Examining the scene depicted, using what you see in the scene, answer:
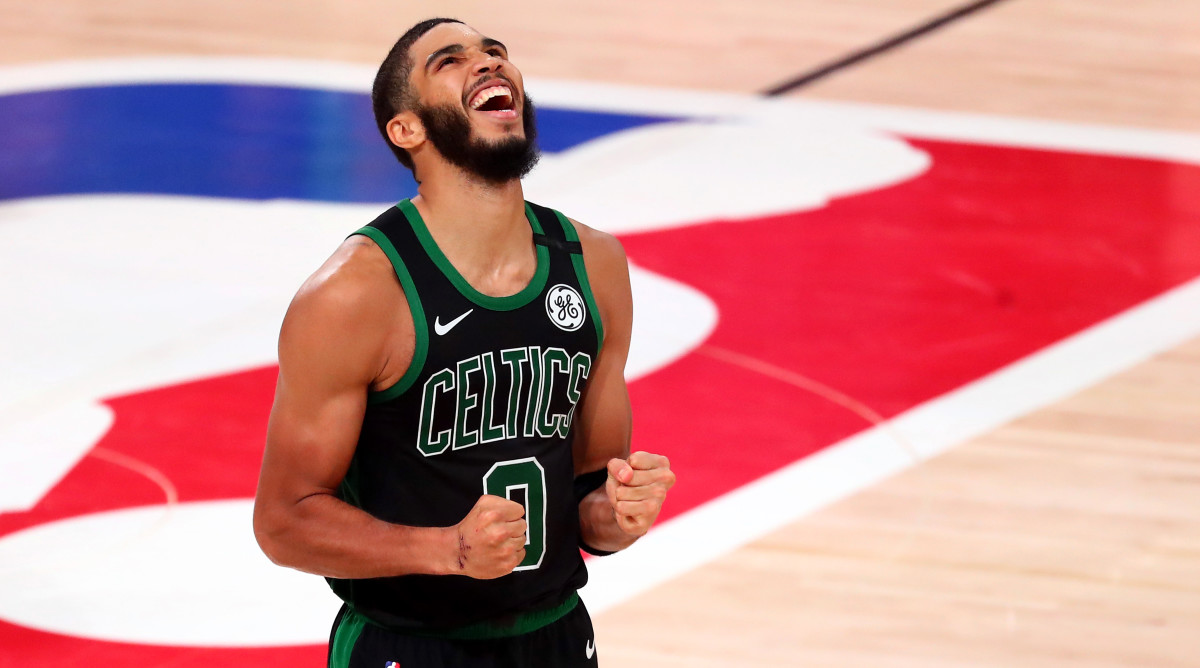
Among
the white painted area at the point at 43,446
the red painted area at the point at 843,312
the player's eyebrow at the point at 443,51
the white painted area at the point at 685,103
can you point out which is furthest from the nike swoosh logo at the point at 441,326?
the white painted area at the point at 685,103

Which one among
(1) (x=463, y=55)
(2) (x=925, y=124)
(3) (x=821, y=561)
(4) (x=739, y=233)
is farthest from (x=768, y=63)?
(1) (x=463, y=55)

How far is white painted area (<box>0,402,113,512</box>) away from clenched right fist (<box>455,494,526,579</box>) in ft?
8.29

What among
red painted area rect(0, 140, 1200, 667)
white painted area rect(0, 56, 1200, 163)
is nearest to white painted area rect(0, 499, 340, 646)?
red painted area rect(0, 140, 1200, 667)

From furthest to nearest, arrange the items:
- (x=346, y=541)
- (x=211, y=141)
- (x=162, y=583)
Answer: (x=211, y=141), (x=162, y=583), (x=346, y=541)

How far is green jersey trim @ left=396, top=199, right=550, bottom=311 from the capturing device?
215 centimetres

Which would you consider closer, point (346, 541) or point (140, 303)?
point (346, 541)

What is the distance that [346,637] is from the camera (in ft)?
7.61

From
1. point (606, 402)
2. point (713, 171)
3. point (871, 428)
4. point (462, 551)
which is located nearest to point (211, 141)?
point (713, 171)

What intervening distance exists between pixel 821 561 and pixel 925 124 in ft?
13.7

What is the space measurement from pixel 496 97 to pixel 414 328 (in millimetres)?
359

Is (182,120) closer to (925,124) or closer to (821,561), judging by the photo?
(925,124)

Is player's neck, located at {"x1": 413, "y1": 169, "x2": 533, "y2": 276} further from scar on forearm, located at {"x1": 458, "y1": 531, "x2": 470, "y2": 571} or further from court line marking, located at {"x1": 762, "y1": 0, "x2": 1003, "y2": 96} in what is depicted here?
court line marking, located at {"x1": 762, "y1": 0, "x2": 1003, "y2": 96}

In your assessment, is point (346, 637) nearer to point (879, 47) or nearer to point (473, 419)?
point (473, 419)

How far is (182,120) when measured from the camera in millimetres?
7574
